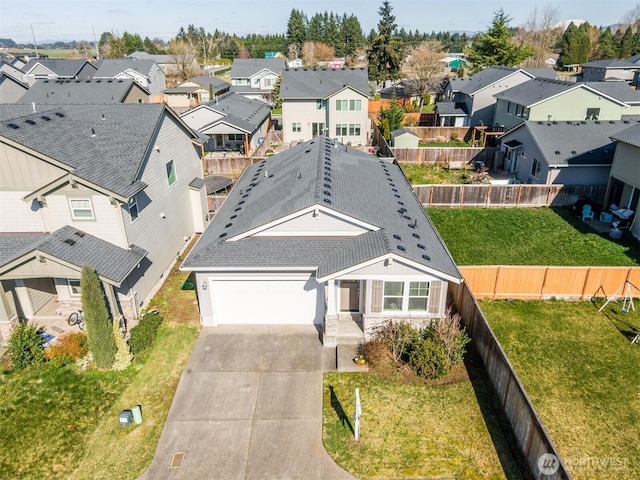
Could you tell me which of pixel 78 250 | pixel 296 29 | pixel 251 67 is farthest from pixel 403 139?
pixel 296 29

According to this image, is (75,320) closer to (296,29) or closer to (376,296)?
(376,296)

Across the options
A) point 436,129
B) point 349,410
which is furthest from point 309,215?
point 436,129

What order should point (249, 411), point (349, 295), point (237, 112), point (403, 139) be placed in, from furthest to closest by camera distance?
point (237, 112)
point (403, 139)
point (349, 295)
point (249, 411)

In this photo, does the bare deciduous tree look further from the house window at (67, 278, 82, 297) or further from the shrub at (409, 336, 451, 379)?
the house window at (67, 278, 82, 297)

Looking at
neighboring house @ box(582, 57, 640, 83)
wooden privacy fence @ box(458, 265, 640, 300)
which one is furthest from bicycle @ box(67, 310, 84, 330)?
neighboring house @ box(582, 57, 640, 83)

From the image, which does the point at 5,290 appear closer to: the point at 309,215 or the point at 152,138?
the point at 152,138

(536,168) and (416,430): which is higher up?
(536,168)
